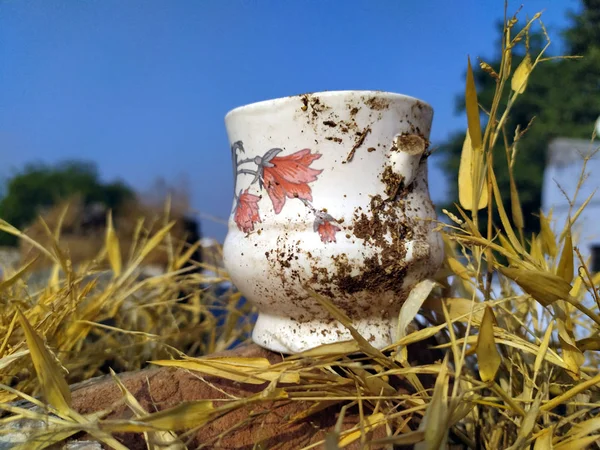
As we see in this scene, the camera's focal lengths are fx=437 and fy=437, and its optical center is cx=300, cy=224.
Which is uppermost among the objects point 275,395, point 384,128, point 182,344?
point 384,128

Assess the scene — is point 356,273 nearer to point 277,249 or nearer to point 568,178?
point 277,249

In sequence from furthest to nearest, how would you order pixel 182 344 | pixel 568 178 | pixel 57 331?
pixel 568 178 < pixel 182 344 < pixel 57 331

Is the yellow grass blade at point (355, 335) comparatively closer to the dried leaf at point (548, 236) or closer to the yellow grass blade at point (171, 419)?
the yellow grass blade at point (171, 419)

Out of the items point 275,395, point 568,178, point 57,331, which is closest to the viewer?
point 275,395

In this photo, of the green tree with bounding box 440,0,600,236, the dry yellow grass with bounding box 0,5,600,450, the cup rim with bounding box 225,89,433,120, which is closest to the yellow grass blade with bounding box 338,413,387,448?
the dry yellow grass with bounding box 0,5,600,450

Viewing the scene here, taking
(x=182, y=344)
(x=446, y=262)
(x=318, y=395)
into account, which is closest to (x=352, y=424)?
(x=318, y=395)

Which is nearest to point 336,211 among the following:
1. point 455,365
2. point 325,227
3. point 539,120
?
point 325,227

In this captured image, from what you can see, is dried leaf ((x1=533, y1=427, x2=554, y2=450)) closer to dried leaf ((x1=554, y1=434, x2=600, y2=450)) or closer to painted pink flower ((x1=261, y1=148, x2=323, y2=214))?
dried leaf ((x1=554, y1=434, x2=600, y2=450))
